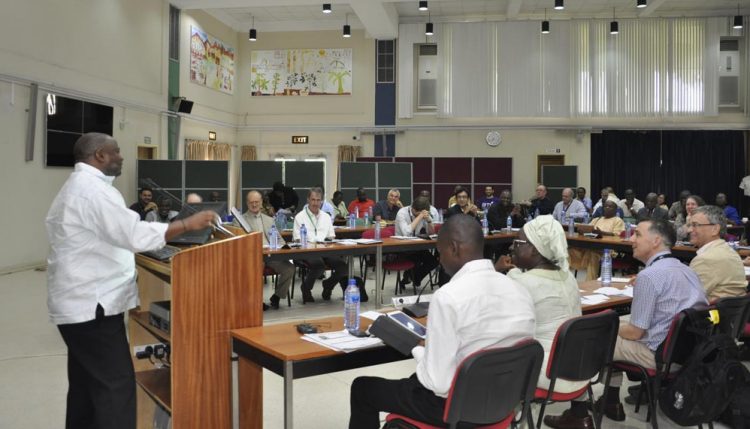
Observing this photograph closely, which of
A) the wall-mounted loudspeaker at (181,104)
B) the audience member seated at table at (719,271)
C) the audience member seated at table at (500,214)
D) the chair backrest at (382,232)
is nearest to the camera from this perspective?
the audience member seated at table at (719,271)

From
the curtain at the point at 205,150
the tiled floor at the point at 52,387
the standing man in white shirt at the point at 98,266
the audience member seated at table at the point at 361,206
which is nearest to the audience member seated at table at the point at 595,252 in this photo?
the audience member seated at table at the point at 361,206

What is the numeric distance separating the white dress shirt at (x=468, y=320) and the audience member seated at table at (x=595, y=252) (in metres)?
6.04

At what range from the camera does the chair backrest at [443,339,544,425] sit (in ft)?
6.80

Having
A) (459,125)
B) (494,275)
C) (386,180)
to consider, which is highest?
(459,125)

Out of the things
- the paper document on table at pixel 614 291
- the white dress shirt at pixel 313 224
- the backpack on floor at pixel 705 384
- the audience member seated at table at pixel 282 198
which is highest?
the audience member seated at table at pixel 282 198

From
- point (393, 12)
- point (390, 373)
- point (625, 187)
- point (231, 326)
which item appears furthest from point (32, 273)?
point (625, 187)

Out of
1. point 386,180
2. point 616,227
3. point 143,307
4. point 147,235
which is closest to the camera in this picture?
point 147,235

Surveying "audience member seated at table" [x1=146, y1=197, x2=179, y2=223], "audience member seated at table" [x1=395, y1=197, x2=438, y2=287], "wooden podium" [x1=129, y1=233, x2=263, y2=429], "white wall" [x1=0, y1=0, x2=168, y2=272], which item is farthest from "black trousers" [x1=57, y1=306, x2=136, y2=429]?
"white wall" [x1=0, y1=0, x2=168, y2=272]

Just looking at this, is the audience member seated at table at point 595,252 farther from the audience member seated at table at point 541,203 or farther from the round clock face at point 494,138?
the round clock face at point 494,138

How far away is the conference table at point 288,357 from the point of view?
2457mm

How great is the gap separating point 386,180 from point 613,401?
10506 mm

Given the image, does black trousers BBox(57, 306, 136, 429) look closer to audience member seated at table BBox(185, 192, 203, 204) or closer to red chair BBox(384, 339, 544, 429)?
audience member seated at table BBox(185, 192, 203, 204)

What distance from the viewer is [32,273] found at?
8891 mm

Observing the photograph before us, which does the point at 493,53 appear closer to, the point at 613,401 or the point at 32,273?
the point at 32,273
